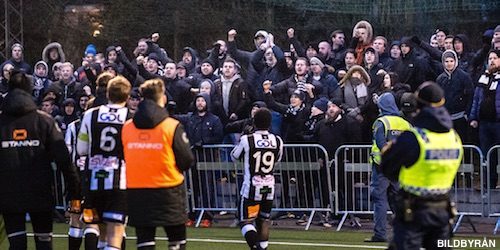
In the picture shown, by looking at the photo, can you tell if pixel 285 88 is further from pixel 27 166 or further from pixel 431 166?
pixel 431 166

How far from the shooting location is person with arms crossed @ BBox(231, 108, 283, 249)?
43.6 ft

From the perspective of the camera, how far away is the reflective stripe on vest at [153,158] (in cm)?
1073

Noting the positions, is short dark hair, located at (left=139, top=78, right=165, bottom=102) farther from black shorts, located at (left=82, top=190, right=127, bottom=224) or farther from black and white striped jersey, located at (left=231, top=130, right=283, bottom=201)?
black and white striped jersey, located at (left=231, top=130, right=283, bottom=201)

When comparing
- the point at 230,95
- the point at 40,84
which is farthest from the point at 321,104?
the point at 40,84

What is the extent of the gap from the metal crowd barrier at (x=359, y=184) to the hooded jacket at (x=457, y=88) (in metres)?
1.27

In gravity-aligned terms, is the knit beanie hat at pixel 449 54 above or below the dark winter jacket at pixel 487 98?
above

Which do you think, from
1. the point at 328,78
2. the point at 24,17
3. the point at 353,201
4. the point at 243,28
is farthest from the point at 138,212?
the point at 24,17

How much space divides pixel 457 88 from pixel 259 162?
202 inches

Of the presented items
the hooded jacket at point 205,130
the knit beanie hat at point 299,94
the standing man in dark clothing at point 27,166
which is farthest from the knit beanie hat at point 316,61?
the standing man in dark clothing at point 27,166

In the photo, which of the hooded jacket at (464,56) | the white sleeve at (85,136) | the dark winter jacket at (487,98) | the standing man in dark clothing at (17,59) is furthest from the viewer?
the standing man in dark clothing at (17,59)

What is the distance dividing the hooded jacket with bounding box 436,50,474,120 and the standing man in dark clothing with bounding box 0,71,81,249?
7647 mm

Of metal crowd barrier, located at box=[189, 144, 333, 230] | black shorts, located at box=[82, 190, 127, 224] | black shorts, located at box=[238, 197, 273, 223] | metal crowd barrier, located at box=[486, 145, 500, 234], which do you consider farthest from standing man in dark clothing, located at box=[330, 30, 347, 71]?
black shorts, located at box=[82, 190, 127, 224]

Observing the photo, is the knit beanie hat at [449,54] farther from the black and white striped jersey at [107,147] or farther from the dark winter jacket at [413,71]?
the black and white striped jersey at [107,147]

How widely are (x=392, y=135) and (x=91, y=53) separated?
9481 mm
